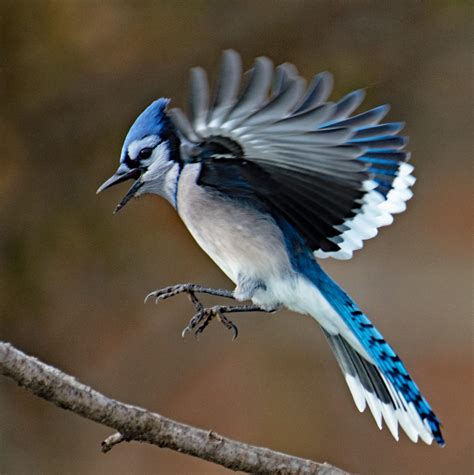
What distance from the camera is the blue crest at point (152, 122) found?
3.95 ft

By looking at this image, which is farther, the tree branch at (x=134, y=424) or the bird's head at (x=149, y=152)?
the bird's head at (x=149, y=152)

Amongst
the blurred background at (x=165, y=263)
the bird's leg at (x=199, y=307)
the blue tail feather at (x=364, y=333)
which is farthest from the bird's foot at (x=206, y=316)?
the blurred background at (x=165, y=263)

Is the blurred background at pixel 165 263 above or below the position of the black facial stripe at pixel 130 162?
below

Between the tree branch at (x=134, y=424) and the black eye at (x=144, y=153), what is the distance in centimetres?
30

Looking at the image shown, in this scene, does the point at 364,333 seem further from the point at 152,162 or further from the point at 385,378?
the point at 152,162

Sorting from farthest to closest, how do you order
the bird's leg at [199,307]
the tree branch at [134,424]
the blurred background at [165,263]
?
the blurred background at [165,263] < the bird's leg at [199,307] < the tree branch at [134,424]

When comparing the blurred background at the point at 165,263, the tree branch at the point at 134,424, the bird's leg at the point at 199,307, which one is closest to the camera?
the tree branch at the point at 134,424

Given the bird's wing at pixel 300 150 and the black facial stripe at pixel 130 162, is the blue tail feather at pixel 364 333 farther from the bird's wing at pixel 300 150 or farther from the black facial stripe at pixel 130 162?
the black facial stripe at pixel 130 162

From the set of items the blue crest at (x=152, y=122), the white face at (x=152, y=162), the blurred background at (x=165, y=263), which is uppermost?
the blue crest at (x=152, y=122)

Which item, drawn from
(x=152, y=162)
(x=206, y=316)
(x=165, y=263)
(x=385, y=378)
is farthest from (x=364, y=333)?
(x=165, y=263)

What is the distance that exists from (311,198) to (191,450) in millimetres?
338

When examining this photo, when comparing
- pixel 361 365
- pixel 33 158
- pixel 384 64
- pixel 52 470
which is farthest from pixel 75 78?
pixel 361 365

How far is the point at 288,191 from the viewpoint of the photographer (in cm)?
121

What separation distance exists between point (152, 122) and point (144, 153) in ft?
0.13
